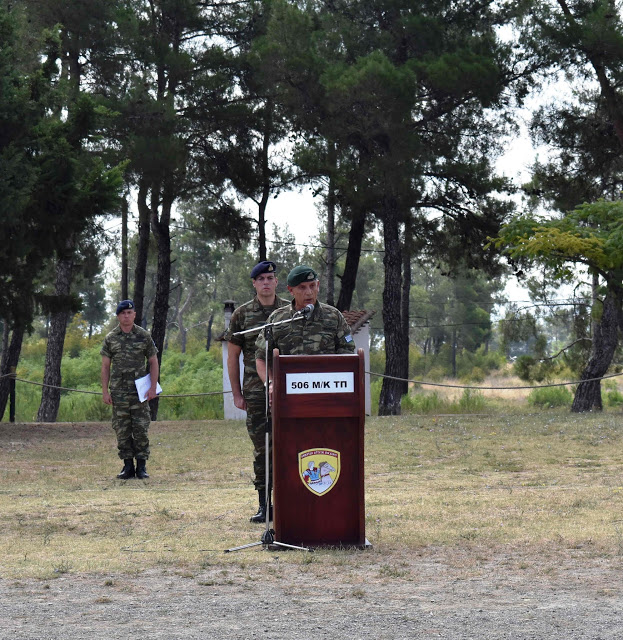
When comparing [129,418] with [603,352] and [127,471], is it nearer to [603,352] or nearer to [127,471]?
[127,471]

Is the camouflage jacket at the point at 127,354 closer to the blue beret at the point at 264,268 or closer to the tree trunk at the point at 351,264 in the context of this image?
the blue beret at the point at 264,268

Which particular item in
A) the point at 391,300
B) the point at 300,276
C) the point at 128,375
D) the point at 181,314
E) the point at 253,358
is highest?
the point at 181,314

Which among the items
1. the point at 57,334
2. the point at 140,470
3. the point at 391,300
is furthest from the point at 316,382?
the point at 57,334

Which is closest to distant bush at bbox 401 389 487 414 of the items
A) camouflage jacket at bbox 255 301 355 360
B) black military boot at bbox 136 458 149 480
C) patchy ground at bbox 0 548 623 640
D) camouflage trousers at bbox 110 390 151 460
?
black military boot at bbox 136 458 149 480

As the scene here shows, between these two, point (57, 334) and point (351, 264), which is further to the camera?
point (351, 264)

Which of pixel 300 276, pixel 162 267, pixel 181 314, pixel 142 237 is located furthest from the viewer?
pixel 181 314

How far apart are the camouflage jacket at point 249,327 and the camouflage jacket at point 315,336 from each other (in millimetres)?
881

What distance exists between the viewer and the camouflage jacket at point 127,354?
37.6ft

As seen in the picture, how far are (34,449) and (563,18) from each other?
1706cm

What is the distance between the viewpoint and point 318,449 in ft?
21.1

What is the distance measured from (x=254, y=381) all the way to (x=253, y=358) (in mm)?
198

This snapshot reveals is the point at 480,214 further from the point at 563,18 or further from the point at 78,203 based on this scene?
the point at 78,203

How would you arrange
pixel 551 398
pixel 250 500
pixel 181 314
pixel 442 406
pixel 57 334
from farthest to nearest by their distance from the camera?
pixel 181 314
pixel 551 398
pixel 442 406
pixel 57 334
pixel 250 500

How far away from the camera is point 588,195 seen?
29484 mm
